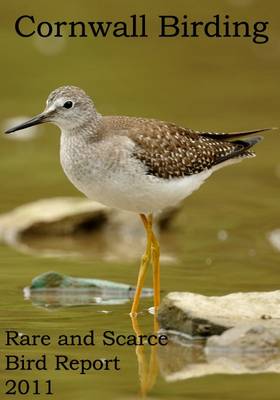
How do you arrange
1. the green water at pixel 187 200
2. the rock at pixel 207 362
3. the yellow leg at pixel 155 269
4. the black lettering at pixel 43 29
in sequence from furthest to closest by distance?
the black lettering at pixel 43 29, the yellow leg at pixel 155 269, the green water at pixel 187 200, the rock at pixel 207 362

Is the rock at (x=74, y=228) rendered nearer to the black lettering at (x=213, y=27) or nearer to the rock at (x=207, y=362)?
the rock at (x=207, y=362)

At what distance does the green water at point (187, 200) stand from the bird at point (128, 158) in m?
1.13

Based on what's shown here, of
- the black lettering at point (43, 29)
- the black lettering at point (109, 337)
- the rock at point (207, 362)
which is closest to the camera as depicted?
the rock at point (207, 362)

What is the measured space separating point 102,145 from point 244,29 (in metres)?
14.7

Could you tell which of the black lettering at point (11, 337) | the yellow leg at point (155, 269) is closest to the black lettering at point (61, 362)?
the black lettering at point (11, 337)

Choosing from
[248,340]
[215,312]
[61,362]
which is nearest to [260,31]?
[215,312]

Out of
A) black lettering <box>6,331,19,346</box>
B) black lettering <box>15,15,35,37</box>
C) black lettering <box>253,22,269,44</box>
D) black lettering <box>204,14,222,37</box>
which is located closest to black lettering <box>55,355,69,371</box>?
black lettering <box>6,331,19,346</box>

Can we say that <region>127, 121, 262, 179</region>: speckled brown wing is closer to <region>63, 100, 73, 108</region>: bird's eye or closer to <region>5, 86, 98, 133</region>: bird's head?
<region>5, 86, 98, 133</region>: bird's head

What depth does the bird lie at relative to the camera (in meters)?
12.2

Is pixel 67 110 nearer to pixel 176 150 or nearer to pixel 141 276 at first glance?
pixel 176 150

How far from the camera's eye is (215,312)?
11.3 metres

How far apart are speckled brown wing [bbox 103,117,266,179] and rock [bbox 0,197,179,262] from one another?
2.43 meters

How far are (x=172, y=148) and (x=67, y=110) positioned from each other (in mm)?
1141

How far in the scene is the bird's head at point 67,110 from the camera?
12.6m
